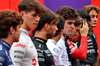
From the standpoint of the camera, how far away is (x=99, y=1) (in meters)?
5.57

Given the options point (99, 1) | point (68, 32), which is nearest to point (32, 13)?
point (68, 32)

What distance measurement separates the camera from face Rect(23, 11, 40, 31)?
8.77ft

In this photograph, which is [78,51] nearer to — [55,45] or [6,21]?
[55,45]

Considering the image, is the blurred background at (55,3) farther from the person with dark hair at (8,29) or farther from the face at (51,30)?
the person with dark hair at (8,29)

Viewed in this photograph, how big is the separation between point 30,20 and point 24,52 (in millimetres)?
375

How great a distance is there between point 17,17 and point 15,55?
0.35m

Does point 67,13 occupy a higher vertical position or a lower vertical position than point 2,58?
higher

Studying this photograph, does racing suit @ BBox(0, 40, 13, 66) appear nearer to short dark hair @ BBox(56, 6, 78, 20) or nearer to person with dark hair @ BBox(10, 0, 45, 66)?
person with dark hair @ BBox(10, 0, 45, 66)

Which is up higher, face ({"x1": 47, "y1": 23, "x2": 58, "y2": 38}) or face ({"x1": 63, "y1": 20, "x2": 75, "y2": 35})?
face ({"x1": 63, "y1": 20, "x2": 75, "y2": 35})

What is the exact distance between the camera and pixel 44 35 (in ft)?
9.37

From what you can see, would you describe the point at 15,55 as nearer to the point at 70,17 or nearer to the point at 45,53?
the point at 45,53

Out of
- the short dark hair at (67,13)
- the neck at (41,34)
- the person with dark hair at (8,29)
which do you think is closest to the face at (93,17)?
the short dark hair at (67,13)

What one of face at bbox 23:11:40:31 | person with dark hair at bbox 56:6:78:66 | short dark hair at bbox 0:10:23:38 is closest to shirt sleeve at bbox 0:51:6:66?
short dark hair at bbox 0:10:23:38

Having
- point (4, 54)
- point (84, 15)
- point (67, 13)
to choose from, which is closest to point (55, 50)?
point (67, 13)
